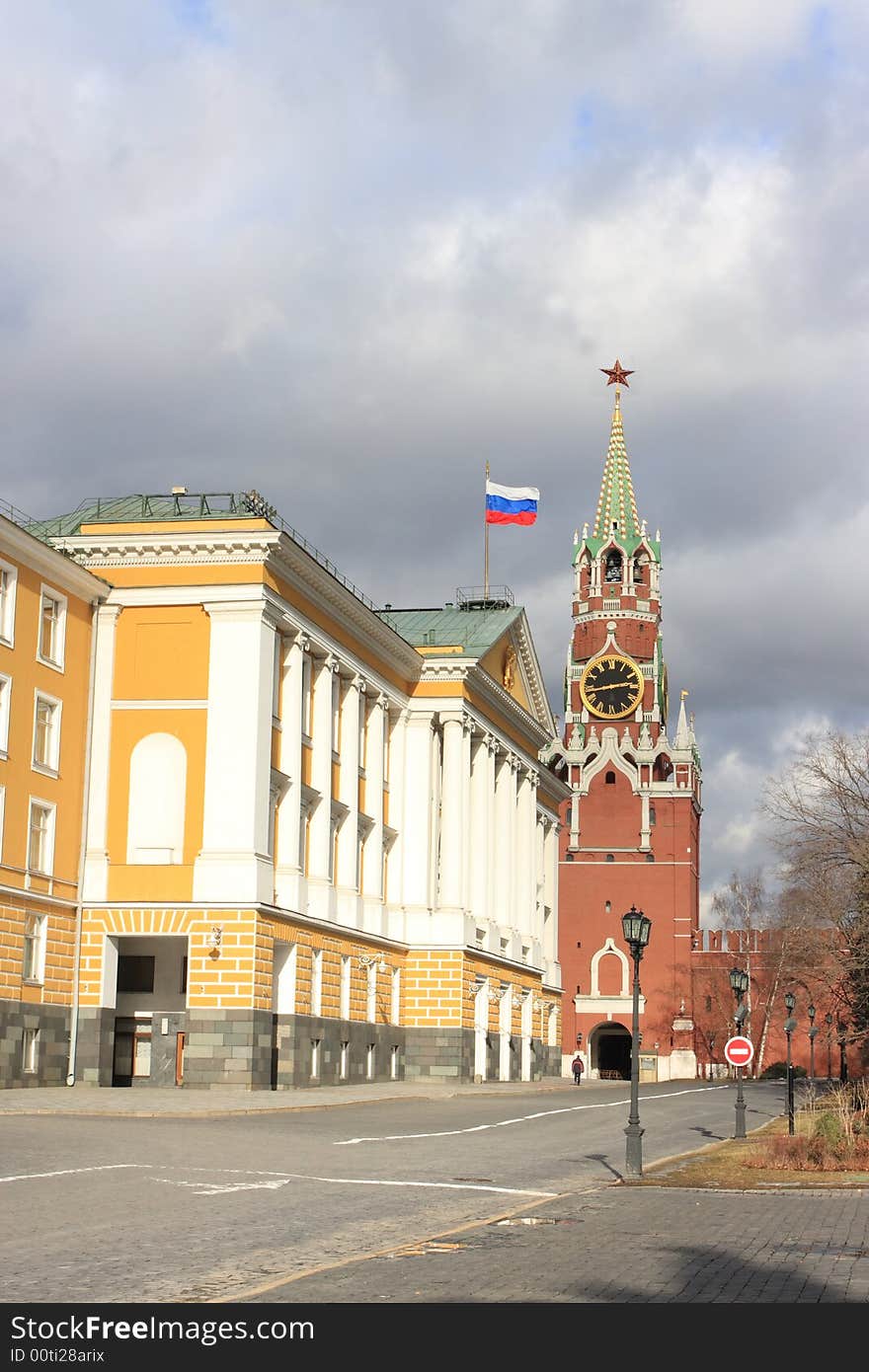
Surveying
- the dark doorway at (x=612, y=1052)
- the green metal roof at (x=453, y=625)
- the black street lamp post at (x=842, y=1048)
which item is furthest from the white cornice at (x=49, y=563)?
the dark doorway at (x=612, y=1052)

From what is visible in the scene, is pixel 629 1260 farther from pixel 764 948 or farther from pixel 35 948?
pixel 764 948

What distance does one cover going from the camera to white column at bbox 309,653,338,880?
56.9 metres

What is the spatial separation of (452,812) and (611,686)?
212 feet

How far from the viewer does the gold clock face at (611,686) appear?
132 meters

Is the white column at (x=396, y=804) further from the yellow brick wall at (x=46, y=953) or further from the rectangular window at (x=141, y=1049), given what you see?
the yellow brick wall at (x=46, y=953)

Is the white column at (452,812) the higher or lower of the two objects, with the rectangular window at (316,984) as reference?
higher

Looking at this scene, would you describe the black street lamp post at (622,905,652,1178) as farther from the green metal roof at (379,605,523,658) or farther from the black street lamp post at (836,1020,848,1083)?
the green metal roof at (379,605,523,658)

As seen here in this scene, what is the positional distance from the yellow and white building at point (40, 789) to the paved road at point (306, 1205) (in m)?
8.87

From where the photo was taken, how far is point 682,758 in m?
129

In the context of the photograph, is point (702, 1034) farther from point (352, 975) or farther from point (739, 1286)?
point (739, 1286)
